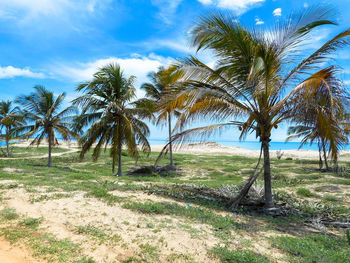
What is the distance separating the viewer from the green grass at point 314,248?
3.68 metres

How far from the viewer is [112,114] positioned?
1254 centimetres

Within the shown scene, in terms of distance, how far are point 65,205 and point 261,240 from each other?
4.71 metres

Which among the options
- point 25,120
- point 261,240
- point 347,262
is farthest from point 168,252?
point 25,120

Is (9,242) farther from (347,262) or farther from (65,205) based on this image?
(347,262)

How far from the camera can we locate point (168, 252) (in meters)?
3.60

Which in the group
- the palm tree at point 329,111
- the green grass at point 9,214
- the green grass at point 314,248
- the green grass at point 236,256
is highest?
the palm tree at point 329,111

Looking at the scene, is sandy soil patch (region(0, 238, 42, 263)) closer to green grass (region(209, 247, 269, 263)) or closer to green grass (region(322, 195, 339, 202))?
green grass (region(209, 247, 269, 263))

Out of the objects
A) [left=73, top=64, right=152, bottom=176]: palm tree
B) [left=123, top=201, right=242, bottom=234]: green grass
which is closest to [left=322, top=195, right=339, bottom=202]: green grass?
[left=123, top=201, right=242, bottom=234]: green grass

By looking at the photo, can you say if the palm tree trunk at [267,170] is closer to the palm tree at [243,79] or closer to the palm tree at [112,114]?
the palm tree at [243,79]

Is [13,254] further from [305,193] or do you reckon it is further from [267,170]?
[305,193]

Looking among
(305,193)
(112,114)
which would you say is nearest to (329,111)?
(305,193)

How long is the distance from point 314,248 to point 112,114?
1111 centimetres

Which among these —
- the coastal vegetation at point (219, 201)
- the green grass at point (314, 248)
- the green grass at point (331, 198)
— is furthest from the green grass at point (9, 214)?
the green grass at point (331, 198)

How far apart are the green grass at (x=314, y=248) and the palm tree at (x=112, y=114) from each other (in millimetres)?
9179
